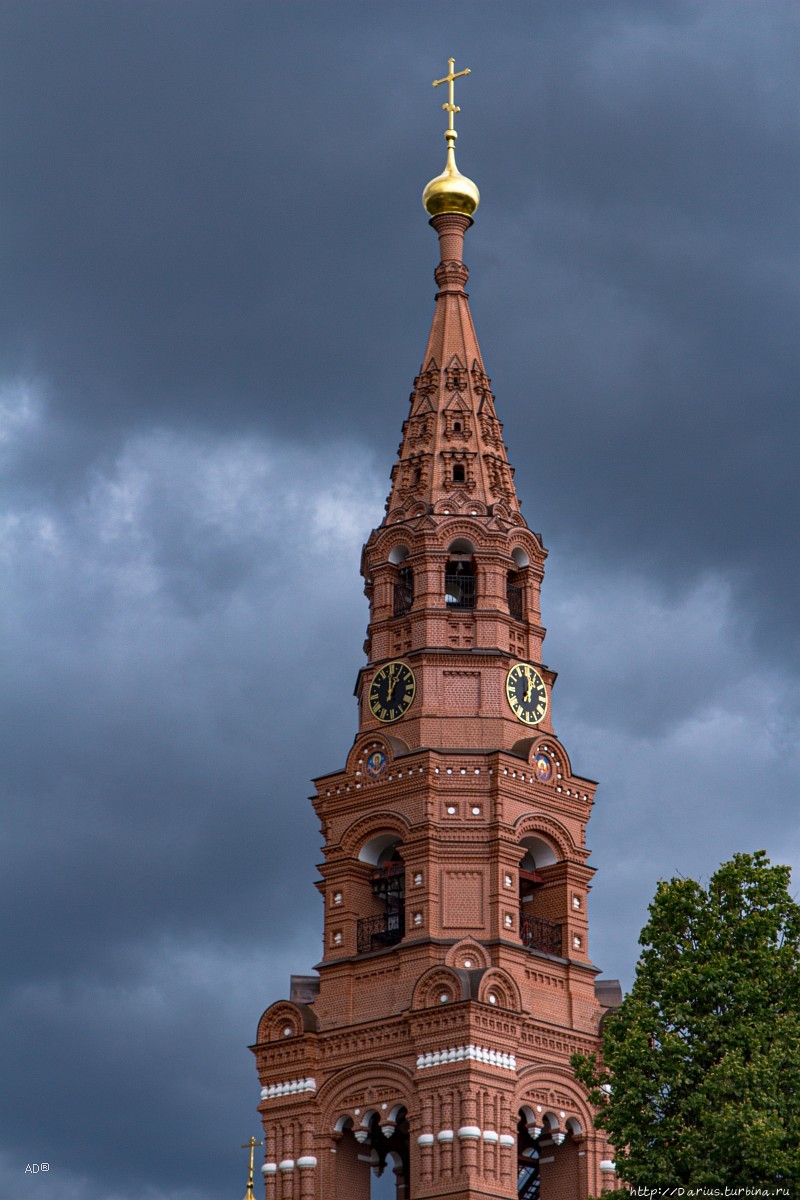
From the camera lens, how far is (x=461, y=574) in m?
94.8

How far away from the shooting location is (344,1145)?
286 ft

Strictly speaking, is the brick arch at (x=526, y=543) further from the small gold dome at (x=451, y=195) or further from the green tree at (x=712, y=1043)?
the green tree at (x=712, y=1043)

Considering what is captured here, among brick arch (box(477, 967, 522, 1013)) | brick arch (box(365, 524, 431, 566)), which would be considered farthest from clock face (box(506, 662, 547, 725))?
brick arch (box(477, 967, 522, 1013))

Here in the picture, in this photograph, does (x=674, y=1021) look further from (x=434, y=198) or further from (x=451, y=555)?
(x=434, y=198)

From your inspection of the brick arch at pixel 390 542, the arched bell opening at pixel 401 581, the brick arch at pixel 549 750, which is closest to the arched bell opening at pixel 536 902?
the brick arch at pixel 549 750

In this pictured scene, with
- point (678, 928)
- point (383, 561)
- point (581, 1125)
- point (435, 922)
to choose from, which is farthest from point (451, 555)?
point (678, 928)

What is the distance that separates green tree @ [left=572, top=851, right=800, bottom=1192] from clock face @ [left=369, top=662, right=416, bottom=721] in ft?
72.2

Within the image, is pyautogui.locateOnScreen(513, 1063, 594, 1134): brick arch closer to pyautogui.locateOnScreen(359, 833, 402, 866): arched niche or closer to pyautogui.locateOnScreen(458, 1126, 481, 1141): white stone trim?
pyautogui.locateOnScreen(458, 1126, 481, 1141): white stone trim

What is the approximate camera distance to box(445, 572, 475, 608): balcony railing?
3720 inches

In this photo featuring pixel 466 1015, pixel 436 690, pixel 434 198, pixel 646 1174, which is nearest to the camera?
pixel 646 1174

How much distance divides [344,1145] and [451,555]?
19853 mm

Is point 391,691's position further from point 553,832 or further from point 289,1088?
point 289,1088

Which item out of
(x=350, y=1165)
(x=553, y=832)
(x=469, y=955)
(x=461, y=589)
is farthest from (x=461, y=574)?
(x=350, y=1165)

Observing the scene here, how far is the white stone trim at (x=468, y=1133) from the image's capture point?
82562 millimetres
